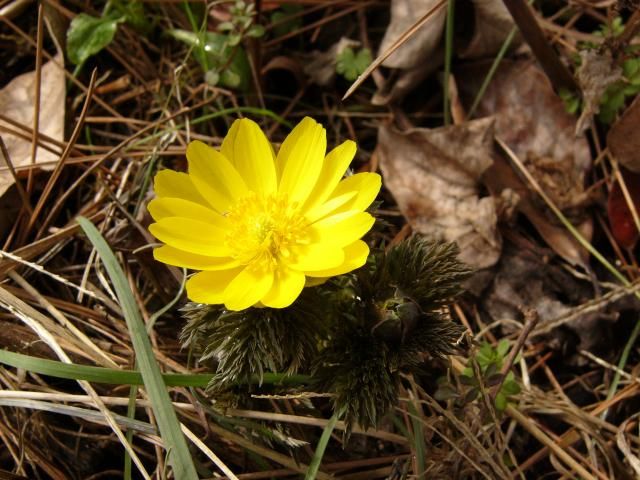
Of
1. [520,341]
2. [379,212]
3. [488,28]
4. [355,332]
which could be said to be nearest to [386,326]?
[355,332]

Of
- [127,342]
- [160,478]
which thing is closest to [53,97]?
[127,342]

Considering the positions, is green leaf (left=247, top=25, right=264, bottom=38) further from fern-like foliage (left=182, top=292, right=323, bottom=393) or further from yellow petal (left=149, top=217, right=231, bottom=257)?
fern-like foliage (left=182, top=292, right=323, bottom=393)

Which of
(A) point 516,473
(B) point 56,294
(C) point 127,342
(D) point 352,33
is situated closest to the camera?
(A) point 516,473

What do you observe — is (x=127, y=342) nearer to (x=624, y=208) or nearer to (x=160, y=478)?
(x=160, y=478)

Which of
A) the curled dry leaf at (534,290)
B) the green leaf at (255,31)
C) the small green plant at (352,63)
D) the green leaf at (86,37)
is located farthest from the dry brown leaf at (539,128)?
the green leaf at (86,37)

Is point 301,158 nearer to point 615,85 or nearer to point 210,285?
point 210,285

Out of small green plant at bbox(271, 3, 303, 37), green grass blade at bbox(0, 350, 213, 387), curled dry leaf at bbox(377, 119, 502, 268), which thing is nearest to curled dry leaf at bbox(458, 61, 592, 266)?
curled dry leaf at bbox(377, 119, 502, 268)
